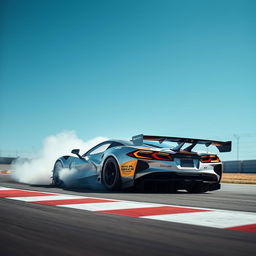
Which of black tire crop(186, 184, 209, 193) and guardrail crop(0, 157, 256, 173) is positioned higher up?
guardrail crop(0, 157, 256, 173)

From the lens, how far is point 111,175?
705cm

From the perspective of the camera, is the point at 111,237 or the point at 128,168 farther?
the point at 128,168

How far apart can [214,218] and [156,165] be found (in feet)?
9.33

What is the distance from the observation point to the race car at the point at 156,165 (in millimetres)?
6465

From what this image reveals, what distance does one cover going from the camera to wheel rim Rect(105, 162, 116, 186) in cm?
698

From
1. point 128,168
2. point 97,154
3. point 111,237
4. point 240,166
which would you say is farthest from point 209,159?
point 240,166

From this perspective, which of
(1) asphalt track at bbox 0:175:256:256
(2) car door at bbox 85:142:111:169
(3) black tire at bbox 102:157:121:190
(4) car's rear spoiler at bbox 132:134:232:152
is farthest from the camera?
(2) car door at bbox 85:142:111:169

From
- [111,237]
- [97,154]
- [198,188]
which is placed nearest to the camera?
[111,237]

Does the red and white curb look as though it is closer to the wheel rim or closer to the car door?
the wheel rim

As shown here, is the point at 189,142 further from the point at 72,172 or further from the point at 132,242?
the point at 132,242

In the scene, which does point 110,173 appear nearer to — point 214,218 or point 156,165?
point 156,165

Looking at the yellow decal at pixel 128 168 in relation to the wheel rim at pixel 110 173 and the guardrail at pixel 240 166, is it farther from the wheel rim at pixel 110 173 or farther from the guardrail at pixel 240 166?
the guardrail at pixel 240 166

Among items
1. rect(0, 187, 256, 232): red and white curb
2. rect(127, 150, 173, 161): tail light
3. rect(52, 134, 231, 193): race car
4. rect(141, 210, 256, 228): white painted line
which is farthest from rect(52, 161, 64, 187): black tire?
rect(141, 210, 256, 228): white painted line

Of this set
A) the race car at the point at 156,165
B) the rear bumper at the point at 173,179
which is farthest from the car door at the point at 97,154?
the rear bumper at the point at 173,179
